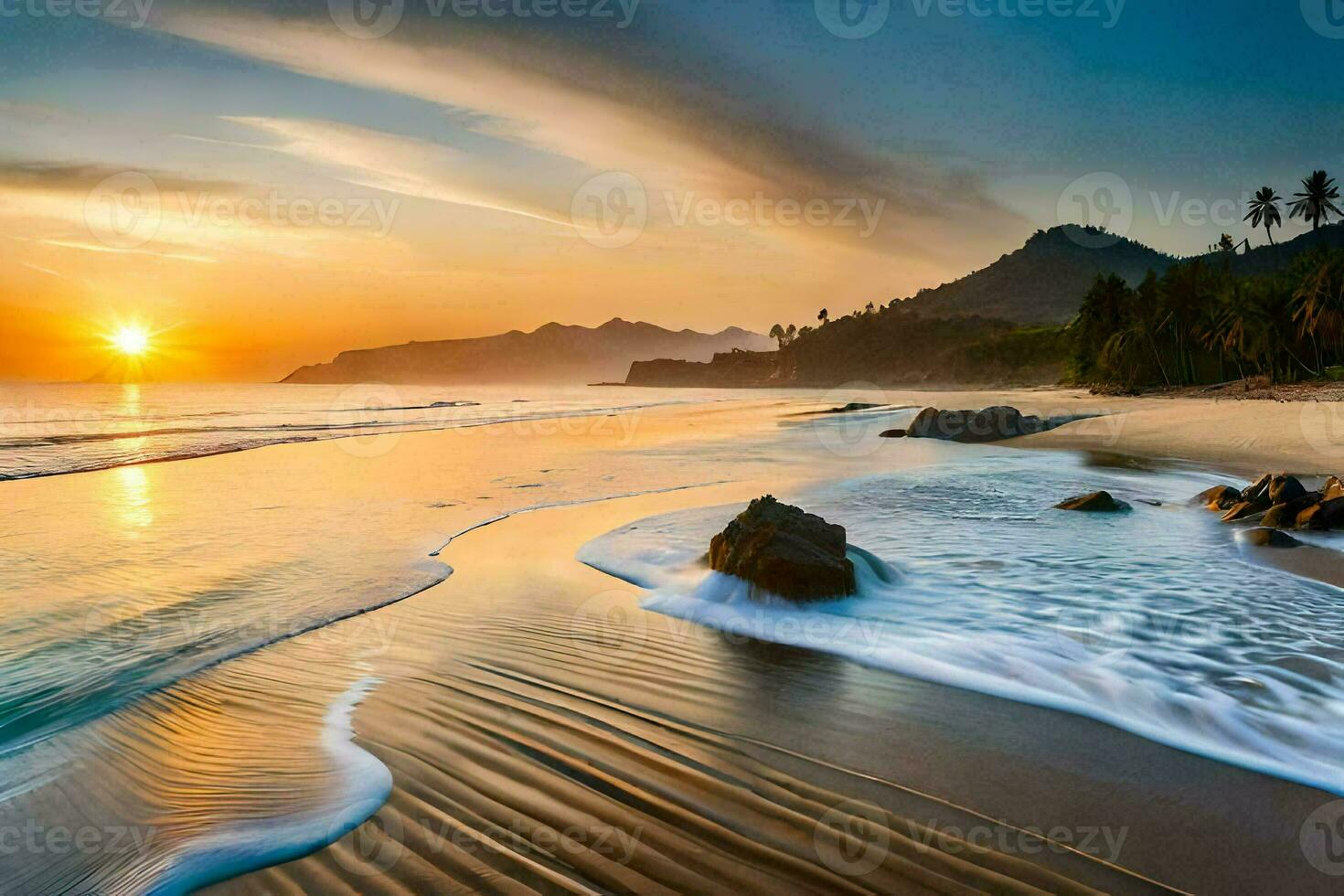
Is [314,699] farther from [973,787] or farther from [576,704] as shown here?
[973,787]

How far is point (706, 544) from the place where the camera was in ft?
29.7

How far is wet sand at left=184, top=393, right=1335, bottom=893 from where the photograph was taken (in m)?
2.94

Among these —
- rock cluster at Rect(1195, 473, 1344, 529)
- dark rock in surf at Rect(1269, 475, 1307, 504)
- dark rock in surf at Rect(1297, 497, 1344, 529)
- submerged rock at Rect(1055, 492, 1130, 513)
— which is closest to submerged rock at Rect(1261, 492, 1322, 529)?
rock cluster at Rect(1195, 473, 1344, 529)

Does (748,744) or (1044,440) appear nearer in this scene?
(748,744)

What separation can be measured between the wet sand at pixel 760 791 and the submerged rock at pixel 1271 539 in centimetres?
675

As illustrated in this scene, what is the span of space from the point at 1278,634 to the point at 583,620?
19.5 ft

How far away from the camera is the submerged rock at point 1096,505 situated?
11.4 meters

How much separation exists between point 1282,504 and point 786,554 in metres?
8.19

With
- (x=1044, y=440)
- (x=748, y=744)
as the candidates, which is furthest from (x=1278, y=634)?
(x=1044, y=440)

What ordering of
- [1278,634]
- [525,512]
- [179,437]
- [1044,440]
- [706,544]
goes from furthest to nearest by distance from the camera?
[179,437]
[1044,440]
[525,512]
[706,544]
[1278,634]

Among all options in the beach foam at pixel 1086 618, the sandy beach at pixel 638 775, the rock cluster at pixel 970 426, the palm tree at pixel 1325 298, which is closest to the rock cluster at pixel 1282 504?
the beach foam at pixel 1086 618

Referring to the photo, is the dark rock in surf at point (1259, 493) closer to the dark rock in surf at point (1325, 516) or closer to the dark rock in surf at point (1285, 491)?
the dark rock in surf at point (1285, 491)

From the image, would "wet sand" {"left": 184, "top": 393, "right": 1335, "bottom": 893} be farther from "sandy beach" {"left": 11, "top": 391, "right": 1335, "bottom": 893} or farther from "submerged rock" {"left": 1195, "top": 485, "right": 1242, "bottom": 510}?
"submerged rock" {"left": 1195, "top": 485, "right": 1242, "bottom": 510}

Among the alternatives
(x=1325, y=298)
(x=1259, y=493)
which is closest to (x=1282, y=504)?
(x=1259, y=493)
